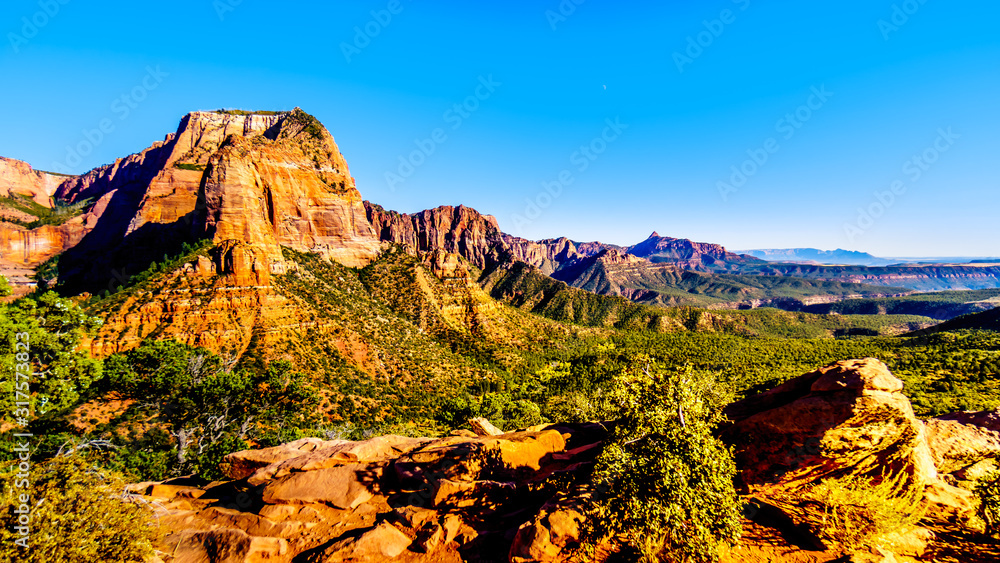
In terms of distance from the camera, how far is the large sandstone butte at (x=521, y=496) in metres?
11.5

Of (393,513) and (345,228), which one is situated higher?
(345,228)

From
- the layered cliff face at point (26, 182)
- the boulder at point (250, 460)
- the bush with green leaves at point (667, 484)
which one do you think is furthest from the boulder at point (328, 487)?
the layered cliff face at point (26, 182)

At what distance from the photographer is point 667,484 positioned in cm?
970

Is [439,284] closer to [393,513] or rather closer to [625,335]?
[625,335]

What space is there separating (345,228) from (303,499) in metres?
93.0

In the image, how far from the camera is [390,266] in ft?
340

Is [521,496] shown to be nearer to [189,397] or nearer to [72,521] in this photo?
[72,521]

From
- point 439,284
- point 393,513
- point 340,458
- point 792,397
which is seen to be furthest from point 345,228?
point 792,397

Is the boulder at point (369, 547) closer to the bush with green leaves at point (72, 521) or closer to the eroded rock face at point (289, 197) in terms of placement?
the bush with green leaves at point (72, 521)

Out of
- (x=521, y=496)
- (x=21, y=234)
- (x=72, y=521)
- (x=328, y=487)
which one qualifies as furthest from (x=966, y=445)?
(x=21, y=234)

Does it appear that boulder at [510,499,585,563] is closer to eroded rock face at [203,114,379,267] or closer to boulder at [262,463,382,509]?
boulder at [262,463,382,509]

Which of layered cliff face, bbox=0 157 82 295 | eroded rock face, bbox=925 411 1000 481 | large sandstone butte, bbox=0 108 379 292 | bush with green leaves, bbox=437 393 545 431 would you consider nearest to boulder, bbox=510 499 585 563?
eroded rock face, bbox=925 411 1000 481

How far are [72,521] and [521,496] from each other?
1573 cm

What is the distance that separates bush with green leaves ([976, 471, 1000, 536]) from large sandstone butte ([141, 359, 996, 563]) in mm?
635
